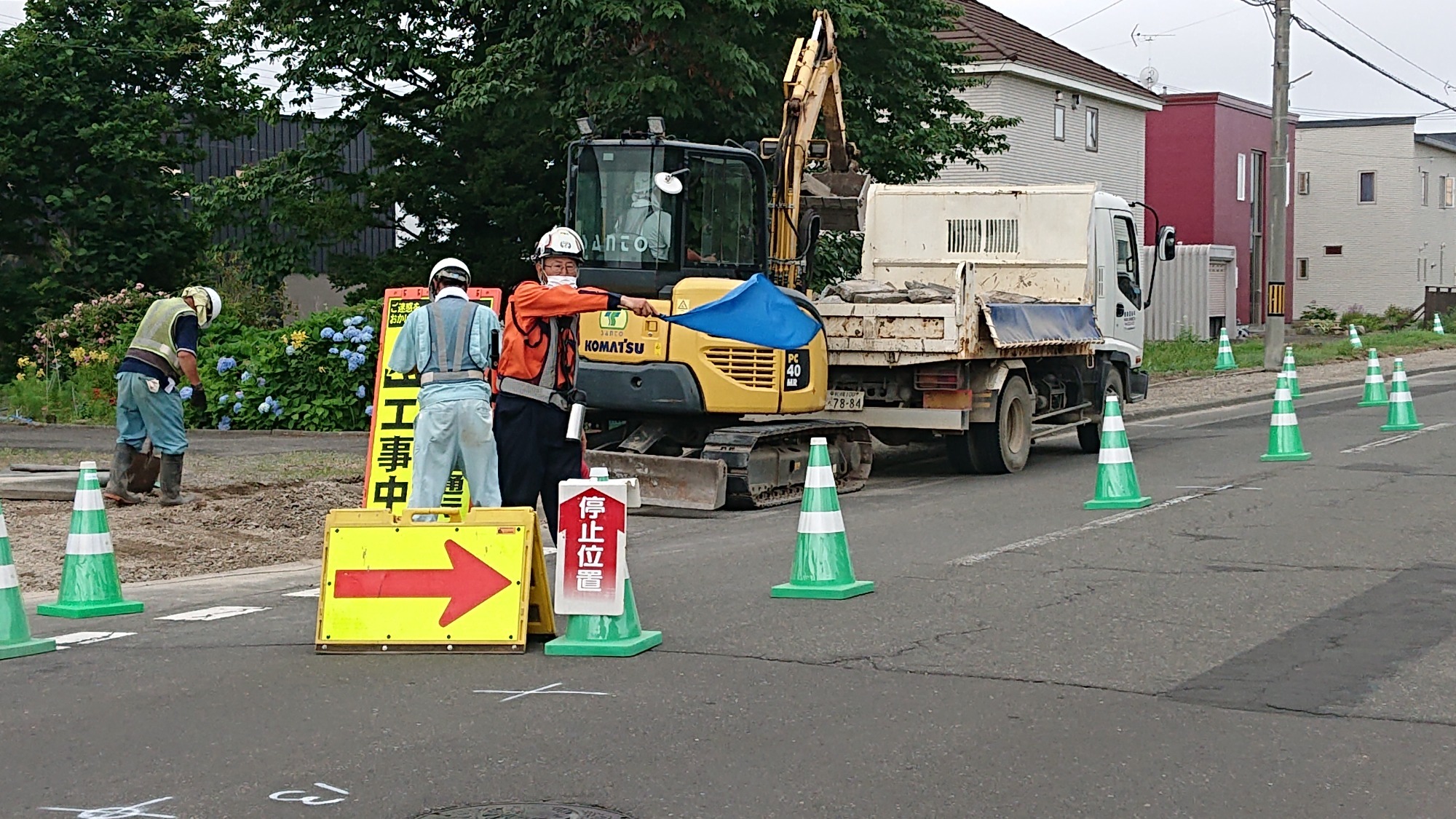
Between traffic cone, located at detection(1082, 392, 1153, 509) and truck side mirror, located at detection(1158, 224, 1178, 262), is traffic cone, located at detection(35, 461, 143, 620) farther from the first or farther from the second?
truck side mirror, located at detection(1158, 224, 1178, 262)

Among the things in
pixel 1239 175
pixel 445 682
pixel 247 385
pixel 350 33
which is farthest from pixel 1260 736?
pixel 1239 175

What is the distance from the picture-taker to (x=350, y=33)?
22.8 metres

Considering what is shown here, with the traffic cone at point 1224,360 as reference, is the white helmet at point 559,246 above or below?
above

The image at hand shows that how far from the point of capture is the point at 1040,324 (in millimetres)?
17375

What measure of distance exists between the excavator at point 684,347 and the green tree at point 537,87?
16.0 ft

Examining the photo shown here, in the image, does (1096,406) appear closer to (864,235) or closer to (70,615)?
(864,235)

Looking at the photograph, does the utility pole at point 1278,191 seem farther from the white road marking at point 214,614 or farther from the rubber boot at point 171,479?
the white road marking at point 214,614

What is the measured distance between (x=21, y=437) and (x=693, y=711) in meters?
16.1

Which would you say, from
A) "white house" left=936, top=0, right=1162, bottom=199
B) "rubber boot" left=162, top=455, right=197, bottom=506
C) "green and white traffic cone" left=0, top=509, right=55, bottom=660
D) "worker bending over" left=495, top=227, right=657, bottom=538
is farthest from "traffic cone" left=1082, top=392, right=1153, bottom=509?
"white house" left=936, top=0, right=1162, bottom=199

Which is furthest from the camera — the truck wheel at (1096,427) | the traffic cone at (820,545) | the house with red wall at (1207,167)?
the house with red wall at (1207,167)

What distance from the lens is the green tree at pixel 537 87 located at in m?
20.5

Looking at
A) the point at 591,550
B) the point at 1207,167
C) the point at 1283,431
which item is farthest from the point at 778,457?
the point at 1207,167

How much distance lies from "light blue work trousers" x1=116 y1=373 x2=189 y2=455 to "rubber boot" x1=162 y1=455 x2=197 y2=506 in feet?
0.20

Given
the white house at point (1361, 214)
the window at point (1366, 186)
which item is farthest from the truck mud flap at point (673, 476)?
the window at point (1366, 186)
